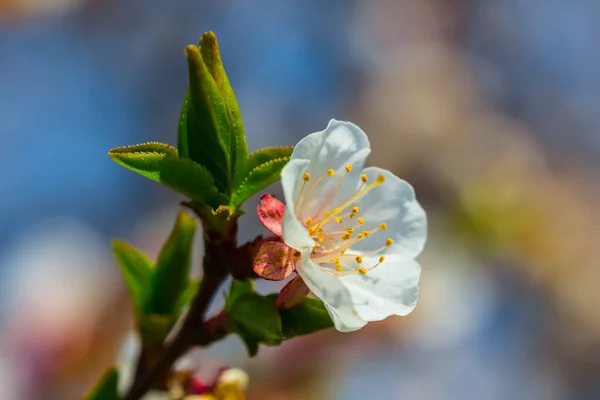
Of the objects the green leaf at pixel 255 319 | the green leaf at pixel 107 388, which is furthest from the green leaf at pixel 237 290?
the green leaf at pixel 107 388

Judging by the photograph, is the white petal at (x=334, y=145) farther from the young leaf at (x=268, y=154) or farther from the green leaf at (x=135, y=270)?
the green leaf at (x=135, y=270)

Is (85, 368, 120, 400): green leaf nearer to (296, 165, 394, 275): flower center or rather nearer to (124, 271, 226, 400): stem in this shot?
(124, 271, 226, 400): stem

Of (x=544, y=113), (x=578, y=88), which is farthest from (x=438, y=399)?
(x=578, y=88)

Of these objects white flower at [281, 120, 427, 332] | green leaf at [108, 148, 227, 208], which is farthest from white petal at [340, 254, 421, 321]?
green leaf at [108, 148, 227, 208]

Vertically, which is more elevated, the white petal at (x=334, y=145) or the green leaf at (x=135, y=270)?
the white petal at (x=334, y=145)

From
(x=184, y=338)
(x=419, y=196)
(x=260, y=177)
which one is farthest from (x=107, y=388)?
(x=419, y=196)

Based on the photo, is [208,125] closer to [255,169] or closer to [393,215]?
[255,169]

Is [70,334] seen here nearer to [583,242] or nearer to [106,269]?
[106,269]

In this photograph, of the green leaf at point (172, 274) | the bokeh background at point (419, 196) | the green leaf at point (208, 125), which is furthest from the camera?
the bokeh background at point (419, 196)
